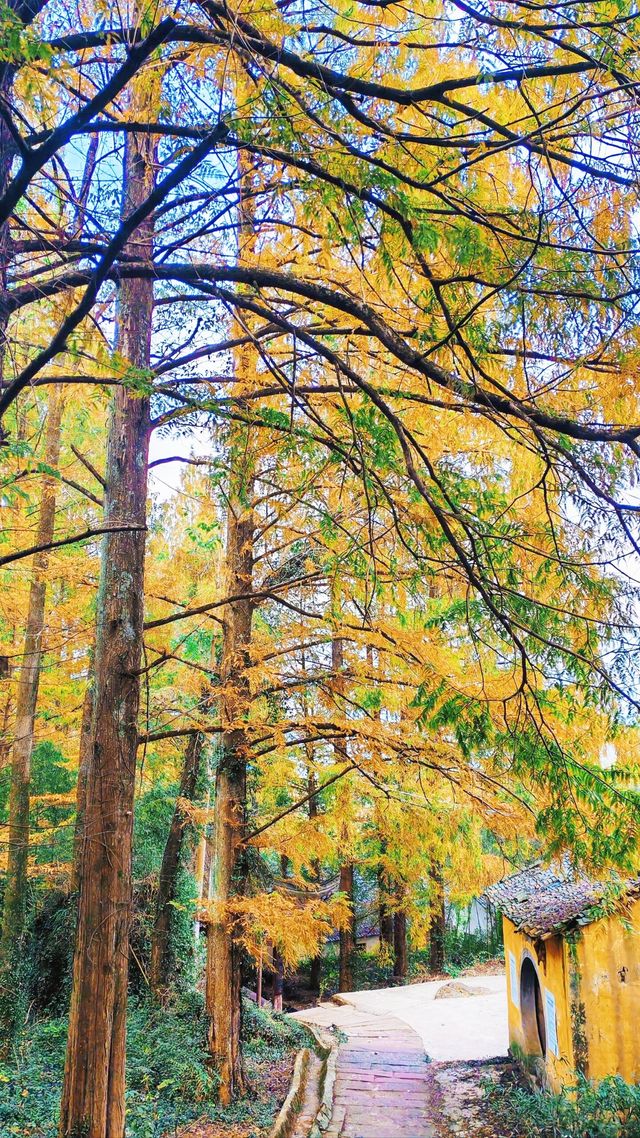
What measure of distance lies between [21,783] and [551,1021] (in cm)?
797

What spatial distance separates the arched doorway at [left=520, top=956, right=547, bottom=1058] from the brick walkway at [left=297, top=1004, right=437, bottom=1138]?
1722mm

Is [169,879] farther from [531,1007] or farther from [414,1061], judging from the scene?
[531,1007]

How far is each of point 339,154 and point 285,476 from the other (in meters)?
3.98

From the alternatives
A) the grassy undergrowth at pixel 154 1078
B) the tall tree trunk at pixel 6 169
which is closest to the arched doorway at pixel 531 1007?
the grassy undergrowth at pixel 154 1078

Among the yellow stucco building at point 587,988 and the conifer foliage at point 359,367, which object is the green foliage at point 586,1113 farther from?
the conifer foliage at point 359,367

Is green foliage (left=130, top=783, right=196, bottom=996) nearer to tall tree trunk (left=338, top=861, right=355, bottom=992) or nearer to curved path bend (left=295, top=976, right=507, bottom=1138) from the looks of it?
curved path bend (left=295, top=976, right=507, bottom=1138)

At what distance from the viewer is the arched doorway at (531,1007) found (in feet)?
37.2

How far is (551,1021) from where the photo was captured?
32.8 ft

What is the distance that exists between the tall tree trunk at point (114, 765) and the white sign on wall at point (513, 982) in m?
9.36

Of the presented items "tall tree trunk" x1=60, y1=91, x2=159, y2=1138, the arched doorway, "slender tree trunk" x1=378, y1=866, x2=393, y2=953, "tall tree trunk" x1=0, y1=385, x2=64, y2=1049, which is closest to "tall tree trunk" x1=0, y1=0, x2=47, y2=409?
"tall tree trunk" x1=60, y1=91, x2=159, y2=1138

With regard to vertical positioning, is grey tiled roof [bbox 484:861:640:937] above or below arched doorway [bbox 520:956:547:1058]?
above

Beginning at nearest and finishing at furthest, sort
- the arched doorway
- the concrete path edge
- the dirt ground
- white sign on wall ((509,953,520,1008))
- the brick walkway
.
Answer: the concrete path edge → the dirt ground → the brick walkway → the arched doorway → white sign on wall ((509,953,520,1008))

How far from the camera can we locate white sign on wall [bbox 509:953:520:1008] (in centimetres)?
1240

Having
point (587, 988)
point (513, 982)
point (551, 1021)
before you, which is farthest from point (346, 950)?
point (587, 988)
